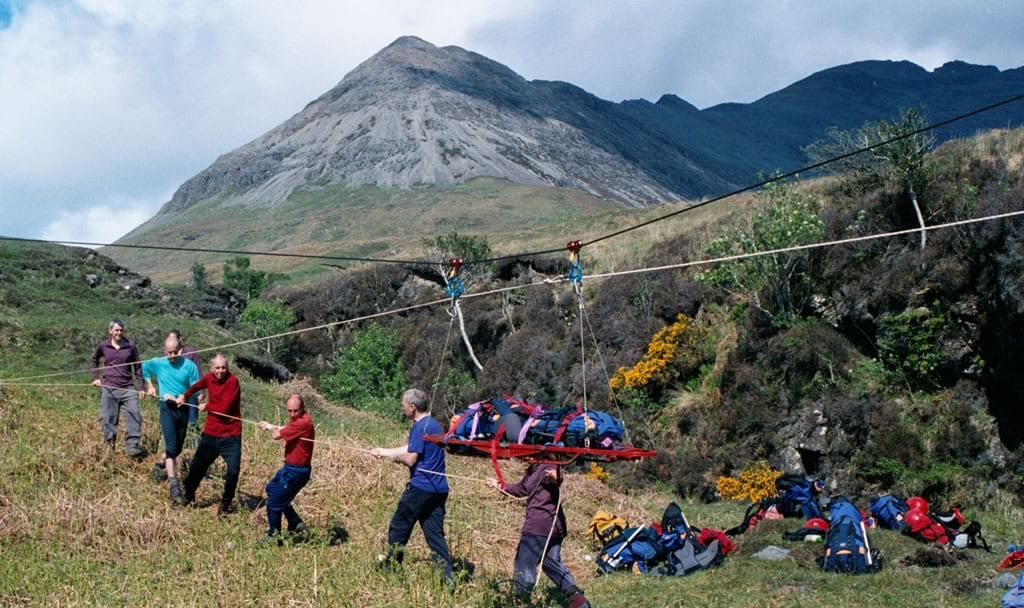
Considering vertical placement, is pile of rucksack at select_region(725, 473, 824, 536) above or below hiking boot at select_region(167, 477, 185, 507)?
below

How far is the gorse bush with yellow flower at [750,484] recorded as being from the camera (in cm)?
2205

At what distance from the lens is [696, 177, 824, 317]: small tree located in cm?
2527

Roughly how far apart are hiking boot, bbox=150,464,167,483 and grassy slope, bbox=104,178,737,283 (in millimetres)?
66688

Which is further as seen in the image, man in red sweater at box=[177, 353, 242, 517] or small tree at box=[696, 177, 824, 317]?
small tree at box=[696, 177, 824, 317]

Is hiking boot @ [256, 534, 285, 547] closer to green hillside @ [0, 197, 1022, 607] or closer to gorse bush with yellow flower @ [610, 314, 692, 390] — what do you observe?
green hillside @ [0, 197, 1022, 607]

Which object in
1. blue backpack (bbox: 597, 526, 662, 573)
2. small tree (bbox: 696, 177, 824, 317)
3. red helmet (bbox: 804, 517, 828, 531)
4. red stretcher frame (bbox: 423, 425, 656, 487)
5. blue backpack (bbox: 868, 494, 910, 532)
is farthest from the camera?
small tree (bbox: 696, 177, 824, 317)

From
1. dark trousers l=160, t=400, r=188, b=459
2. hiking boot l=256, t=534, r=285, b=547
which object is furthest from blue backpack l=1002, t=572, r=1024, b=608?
dark trousers l=160, t=400, r=188, b=459

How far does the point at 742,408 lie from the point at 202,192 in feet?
622

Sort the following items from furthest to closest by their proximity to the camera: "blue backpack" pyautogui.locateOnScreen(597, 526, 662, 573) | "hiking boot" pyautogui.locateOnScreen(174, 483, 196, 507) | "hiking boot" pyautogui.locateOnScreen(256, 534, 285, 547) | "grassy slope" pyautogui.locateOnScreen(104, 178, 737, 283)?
"grassy slope" pyautogui.locateOnScreen(104, 178, 737, 283), "blue backpack" pyautogui.locateOnScreen(597, 526, 662, 573), "hiking boot" pyautogui.locateOnScreen(174, 483, 196, 507), "hiking boot" pyautogui.locateOnScreen(256, 534, 285, 547)

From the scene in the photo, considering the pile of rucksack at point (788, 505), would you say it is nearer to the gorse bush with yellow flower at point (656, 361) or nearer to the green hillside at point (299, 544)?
the green hillside at point (299, 544)

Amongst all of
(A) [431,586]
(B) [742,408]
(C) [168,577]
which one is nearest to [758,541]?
(A) [431,586]

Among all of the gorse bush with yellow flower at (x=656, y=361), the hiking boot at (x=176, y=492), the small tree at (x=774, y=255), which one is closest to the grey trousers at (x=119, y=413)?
the hiking boot at (x=176, y=492)

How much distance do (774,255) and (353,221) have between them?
108 metres

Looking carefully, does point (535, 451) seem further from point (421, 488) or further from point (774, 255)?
point (774, 255)
